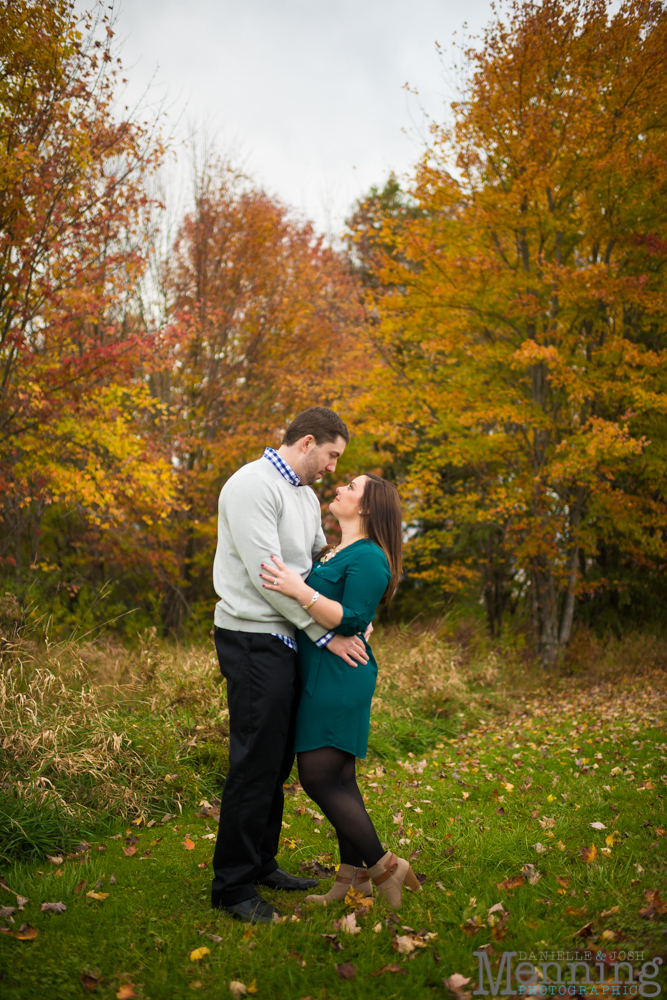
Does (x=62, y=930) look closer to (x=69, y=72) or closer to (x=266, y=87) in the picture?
(x=69, y=72)

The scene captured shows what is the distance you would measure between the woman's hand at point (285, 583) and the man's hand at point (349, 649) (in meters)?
0.26

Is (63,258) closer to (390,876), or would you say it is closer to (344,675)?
(344,675)

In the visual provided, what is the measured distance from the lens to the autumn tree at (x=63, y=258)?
673 centimetres

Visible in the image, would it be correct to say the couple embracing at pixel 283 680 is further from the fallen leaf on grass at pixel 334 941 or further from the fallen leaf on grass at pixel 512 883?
the fallen leaf on grass at pixel 512 883

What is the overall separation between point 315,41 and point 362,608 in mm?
9498

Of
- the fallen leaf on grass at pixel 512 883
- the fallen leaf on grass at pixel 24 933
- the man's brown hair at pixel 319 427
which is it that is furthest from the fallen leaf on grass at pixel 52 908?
the man's brown hair at pixel 319 427

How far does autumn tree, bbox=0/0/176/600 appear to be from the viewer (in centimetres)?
673

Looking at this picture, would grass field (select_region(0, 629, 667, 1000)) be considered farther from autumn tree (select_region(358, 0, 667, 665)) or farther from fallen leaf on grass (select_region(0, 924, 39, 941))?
autumn tree (select_region(358, 0, 667, 665))

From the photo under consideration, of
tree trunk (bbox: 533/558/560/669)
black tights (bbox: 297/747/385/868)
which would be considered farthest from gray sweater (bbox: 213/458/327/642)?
tree trunk (bbox: 533/558/560/669)

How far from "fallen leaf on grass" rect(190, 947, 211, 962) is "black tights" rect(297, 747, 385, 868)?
694 millimetres

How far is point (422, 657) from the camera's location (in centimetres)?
823

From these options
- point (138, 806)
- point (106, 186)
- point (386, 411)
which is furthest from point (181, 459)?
point (138, 806)

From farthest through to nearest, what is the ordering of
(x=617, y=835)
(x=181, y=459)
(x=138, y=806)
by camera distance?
(x=181, y=459)
(x=138, y=806)
(x=617, y=835)

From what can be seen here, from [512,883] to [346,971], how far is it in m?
1.07
